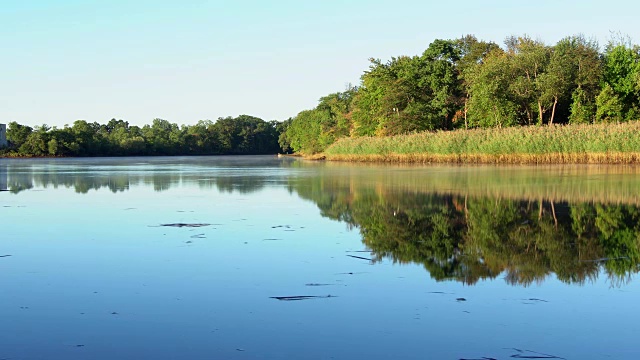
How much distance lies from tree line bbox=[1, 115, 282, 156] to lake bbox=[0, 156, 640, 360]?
313 feet

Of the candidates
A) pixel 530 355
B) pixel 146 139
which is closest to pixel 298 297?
pixel 530 355

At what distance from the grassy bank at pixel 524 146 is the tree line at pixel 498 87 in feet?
27.2

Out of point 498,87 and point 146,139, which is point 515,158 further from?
point 146,139

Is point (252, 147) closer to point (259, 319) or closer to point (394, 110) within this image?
point (394, 110)

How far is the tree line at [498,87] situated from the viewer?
46.4m

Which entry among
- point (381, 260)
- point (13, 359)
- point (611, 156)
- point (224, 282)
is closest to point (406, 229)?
point (381, 260)

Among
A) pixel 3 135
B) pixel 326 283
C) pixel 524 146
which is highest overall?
pixel 3 135

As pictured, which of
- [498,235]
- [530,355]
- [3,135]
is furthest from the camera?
[3,135]

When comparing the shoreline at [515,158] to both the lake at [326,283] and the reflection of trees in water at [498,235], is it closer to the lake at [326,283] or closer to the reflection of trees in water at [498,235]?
the reflection of trees in water at [498,235]

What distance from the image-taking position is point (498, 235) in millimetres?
9719

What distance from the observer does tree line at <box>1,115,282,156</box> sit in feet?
335

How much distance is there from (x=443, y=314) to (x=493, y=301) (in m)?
0.62

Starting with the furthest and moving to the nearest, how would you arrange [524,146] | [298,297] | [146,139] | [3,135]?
[146,139]
[3,135]
[524,146]
[298,297]

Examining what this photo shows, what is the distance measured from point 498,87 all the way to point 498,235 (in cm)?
3951
